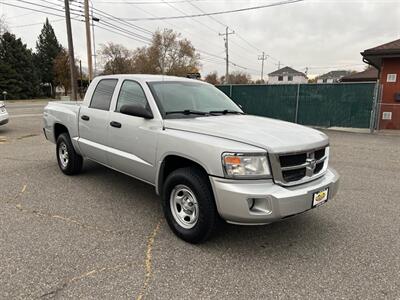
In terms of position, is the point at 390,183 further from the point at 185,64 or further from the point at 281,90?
the point at 185,64

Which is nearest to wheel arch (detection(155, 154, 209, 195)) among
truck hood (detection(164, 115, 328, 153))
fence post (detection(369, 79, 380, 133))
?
truck hood (detection(164, 115, 328, 153))

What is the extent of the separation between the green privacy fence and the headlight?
11.8 meters

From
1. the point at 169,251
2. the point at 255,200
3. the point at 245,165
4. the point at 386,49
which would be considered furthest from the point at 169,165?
the point at 386,49

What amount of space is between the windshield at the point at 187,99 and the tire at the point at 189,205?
33.5 inches

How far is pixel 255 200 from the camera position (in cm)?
287

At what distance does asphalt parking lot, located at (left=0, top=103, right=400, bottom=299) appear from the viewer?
263cm

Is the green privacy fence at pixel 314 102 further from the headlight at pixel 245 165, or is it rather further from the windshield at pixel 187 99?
the headlight at pixel 245 165

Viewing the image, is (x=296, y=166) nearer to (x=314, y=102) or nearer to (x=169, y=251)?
(x=169, y=251)

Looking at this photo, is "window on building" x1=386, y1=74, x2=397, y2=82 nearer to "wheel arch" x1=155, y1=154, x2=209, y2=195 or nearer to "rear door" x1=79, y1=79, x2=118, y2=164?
"rear door" x1=79, y1=79, x2=118, y2=164

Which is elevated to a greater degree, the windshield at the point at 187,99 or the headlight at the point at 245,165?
the windshield at the point at 187,99

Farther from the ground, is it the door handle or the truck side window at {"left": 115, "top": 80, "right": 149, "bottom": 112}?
the truck side window at {"left": 115, "top": 80, "right": 149, "bottom": 112}

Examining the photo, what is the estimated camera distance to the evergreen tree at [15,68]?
4784cm

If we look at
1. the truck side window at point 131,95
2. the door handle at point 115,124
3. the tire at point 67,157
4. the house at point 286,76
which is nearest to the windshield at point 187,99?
the truck side window at point 131,95

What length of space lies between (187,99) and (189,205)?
1.49m
